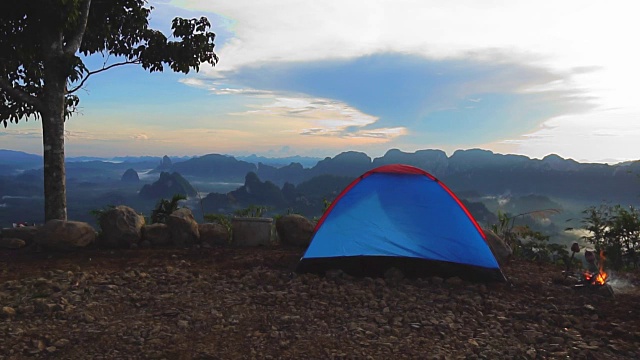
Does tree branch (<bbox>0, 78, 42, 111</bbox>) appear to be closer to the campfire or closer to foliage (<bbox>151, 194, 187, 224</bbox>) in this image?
foliage (<bbox>151, 194, 187, 224</bbox>)

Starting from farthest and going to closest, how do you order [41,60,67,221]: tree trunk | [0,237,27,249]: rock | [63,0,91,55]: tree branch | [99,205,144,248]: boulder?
[63,0,91,55]: tree branch → [41,60,67,221]: tree trunk → [99,205,144,248]: boulder → [0,237,27,249]: rock

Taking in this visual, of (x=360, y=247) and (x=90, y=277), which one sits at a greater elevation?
(x=360, y=247)

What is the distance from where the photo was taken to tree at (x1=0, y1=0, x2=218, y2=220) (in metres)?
9.23

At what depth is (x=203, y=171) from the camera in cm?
17025

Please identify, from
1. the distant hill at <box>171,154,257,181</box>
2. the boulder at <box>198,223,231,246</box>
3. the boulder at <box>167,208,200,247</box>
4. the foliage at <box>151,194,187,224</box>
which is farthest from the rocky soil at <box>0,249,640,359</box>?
the distant hill at <box>171,154,257,181</box>

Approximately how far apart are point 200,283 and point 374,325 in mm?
2743

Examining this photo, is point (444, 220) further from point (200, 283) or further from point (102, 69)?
point (102, 69)

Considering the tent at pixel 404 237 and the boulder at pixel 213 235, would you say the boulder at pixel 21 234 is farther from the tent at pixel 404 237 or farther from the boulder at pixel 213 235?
the tent at pixel 404 237

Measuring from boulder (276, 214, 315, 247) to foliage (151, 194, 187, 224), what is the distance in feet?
9.71

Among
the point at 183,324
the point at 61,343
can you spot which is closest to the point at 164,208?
the point at 183,324

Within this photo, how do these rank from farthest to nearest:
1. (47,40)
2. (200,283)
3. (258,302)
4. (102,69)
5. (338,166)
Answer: (338,166)
(102,69)
(47,40)
(200,283)
(258,302)

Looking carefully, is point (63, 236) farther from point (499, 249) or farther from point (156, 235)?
point (499, 249)

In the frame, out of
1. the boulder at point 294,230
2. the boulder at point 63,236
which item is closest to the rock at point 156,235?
the boulder at point 63,236

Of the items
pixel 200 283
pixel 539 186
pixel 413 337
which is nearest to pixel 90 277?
pixel 200 283
